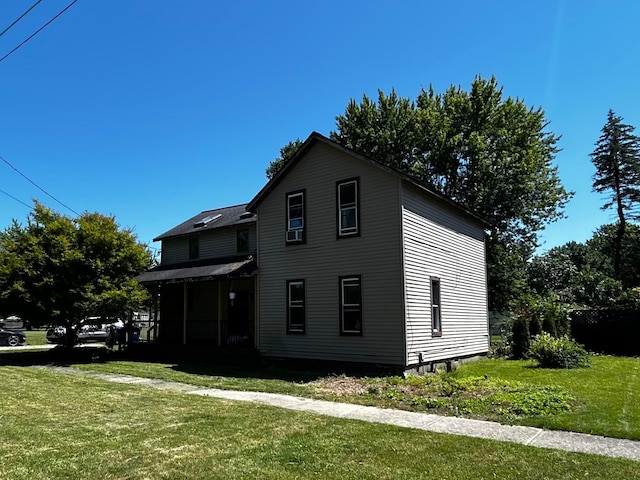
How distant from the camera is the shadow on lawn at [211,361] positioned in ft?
46.0

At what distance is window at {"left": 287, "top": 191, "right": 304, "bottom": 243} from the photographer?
15.8 m

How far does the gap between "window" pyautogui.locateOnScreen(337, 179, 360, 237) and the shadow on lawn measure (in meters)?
3.85

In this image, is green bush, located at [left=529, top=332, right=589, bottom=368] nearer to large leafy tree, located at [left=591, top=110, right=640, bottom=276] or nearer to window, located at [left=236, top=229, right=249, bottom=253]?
window, located at [left=236, top=229, right=249, bottom=253]

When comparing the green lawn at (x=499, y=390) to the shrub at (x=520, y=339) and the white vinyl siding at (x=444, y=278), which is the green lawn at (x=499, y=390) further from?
the shrub at (x=520, y=339)

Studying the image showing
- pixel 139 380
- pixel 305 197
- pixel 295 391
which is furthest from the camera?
pixel 305 197

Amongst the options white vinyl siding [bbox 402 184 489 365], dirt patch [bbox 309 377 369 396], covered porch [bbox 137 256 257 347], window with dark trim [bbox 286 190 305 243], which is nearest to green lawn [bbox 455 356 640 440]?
white vinyl siding [bbox 402 184 489 365]

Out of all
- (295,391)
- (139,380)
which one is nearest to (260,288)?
(139,380)

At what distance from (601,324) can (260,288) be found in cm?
1412

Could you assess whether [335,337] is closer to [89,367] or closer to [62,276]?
[89,367]

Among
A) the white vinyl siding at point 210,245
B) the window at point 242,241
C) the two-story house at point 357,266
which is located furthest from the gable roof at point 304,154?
the white vinyl siding at point 210,245

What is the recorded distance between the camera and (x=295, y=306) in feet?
51.7

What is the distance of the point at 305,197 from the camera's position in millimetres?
15930

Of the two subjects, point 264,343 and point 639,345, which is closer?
point 264,343

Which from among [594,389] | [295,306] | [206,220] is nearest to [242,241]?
[206,220]
